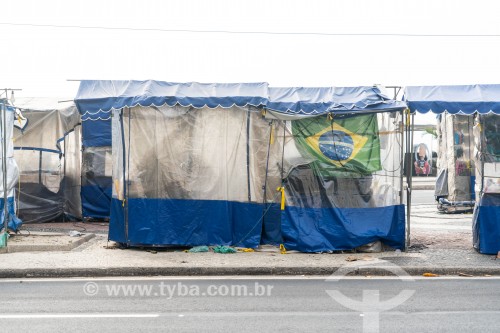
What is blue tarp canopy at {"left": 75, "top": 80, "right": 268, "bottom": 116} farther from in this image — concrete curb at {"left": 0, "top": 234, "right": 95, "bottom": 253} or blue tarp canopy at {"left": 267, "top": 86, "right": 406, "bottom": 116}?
concrete curb at {"left": 0, "top": 234, "right": 95, "bottom": 253}

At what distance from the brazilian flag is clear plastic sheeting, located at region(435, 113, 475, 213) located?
6571 millimetres

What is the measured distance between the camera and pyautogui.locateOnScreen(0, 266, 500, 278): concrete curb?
9945mm

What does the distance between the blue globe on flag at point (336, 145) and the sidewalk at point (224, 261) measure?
6.23 feet

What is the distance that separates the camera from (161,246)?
11742mm

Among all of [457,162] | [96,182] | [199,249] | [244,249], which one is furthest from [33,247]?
[457,162]

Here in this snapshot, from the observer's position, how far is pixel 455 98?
37.8 feet

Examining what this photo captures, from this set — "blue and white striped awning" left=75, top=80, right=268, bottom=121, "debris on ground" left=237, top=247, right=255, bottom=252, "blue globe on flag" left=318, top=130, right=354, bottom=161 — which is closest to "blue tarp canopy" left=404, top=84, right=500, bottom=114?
"blue globe on flag" left=318, top=130, right=354, bottom=161

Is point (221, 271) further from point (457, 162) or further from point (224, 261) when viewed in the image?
point (457, 162)

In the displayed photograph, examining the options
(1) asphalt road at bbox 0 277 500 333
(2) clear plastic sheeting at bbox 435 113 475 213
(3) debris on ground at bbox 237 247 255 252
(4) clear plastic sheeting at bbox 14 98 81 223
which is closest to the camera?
(1) asphalt road at bbox 0 277 500 333

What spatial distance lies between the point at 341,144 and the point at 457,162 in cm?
746

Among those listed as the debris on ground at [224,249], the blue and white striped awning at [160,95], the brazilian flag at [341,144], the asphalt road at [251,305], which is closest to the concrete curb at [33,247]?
the asphalt road at [251,305]

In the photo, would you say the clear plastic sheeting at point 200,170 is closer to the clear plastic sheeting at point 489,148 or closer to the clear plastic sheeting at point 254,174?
the clear plastic sheeting at point 254,174

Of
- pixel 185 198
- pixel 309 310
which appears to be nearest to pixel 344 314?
pixel 309 310

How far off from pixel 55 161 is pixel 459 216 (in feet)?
38.0
